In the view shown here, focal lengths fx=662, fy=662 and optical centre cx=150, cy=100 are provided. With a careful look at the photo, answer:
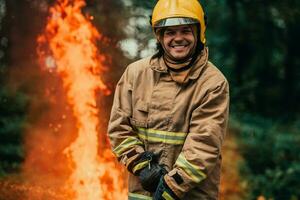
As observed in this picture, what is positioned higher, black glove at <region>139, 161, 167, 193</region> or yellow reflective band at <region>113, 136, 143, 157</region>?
yellow reflective band at <region>113, 136, 143, 157</region>

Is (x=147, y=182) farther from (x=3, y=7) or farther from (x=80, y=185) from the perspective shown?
(x=3, y=7)

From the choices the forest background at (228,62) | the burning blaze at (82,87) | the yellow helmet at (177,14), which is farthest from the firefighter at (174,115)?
the forest background at (228,62)

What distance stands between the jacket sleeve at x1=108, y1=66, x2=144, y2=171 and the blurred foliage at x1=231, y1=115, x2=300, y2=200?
519cm

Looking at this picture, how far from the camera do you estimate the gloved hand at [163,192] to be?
398cm

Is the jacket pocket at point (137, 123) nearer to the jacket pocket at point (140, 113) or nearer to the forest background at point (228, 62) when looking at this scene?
the jacket pocket at point (140, 113)

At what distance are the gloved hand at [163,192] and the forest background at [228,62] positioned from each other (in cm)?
471

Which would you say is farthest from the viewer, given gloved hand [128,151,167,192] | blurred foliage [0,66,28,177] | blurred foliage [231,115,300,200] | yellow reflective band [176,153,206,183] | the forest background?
blurred foliage [231,115,300,200]

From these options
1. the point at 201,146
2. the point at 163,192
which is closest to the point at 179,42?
the point at 201,146

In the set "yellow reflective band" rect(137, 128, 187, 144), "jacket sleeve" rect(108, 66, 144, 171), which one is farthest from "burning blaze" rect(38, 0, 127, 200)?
"yellow reflective band" rect(137, 128, 187, 144)

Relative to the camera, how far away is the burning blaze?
700 centimetres

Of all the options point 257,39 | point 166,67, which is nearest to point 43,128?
point 257,39

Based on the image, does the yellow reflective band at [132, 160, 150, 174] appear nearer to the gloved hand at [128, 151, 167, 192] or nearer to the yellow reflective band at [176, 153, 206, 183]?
the gloved hand at [128, 151, 167, 192]

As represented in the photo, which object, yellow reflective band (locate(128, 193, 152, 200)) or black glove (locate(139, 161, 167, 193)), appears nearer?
black glove (locate(139, 161, 167, 193))

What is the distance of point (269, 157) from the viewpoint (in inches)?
408
